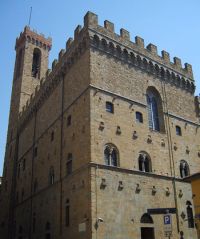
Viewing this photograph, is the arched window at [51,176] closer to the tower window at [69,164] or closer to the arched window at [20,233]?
the tower window at [69,164]

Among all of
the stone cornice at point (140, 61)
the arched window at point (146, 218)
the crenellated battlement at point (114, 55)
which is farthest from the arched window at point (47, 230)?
the stone cornice at point (140, 61)

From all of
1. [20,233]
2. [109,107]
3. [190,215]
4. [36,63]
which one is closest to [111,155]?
[109,107]

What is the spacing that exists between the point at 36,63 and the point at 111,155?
25.0m

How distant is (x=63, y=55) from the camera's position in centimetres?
2631

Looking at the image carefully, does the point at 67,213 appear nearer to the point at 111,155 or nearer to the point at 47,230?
the point at 47,230

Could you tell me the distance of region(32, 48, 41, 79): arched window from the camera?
39.9 m

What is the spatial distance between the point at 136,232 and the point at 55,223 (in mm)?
5754

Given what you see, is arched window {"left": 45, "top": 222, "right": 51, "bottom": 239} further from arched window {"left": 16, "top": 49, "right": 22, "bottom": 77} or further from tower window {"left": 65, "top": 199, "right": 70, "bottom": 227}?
→ arched window {"left": 16, "top": 49, "right": 22, "bottom": 77}

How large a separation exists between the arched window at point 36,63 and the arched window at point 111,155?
22.0 meters

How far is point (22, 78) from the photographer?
37.8 m

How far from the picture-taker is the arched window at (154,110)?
24484mm

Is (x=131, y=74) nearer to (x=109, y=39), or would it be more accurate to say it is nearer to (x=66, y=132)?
(x=109, y=39)

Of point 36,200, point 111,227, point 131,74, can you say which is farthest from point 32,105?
point 111,227

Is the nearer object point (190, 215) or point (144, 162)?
point (144, 162)
